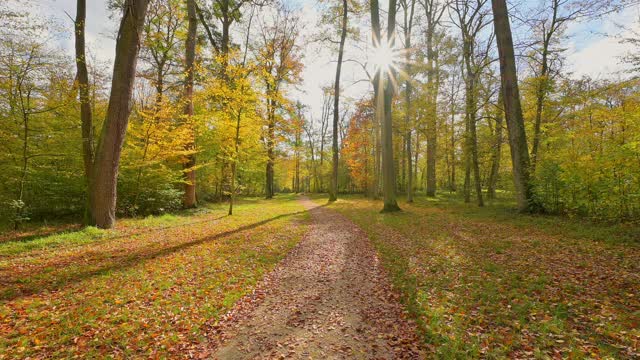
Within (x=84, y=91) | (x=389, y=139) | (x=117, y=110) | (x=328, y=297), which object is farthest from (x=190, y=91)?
(x=328, y=297)

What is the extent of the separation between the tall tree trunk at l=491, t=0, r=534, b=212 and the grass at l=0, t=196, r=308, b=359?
9688mm

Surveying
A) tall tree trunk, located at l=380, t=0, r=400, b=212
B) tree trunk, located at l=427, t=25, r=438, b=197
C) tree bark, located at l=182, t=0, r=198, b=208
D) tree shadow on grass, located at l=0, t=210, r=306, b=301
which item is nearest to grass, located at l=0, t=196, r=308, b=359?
tree shadow on grass, located at l=0, t=210, r=306, b=301

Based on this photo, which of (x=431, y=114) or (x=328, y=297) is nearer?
(x=328, y=297)

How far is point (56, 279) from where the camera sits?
5086 millimetres

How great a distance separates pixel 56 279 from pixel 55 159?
29.3ft

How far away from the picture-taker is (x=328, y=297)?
4.89 metres

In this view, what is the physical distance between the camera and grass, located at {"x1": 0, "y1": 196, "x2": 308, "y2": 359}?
343 cm

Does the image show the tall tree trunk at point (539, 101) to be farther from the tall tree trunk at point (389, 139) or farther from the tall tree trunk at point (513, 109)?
the tall tree trunk at point (389, 139)

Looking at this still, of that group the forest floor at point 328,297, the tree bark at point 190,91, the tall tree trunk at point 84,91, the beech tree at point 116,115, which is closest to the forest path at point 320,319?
the forest floor at point 328,297

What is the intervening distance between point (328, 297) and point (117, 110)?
31.1 ft

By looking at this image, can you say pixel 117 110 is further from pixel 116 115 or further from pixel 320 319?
pixel 320 319

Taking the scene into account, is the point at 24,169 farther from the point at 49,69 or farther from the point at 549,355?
the point at 549,355

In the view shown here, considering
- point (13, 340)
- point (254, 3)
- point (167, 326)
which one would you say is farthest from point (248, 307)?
point (254, 3)

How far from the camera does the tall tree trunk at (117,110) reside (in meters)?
8.88
